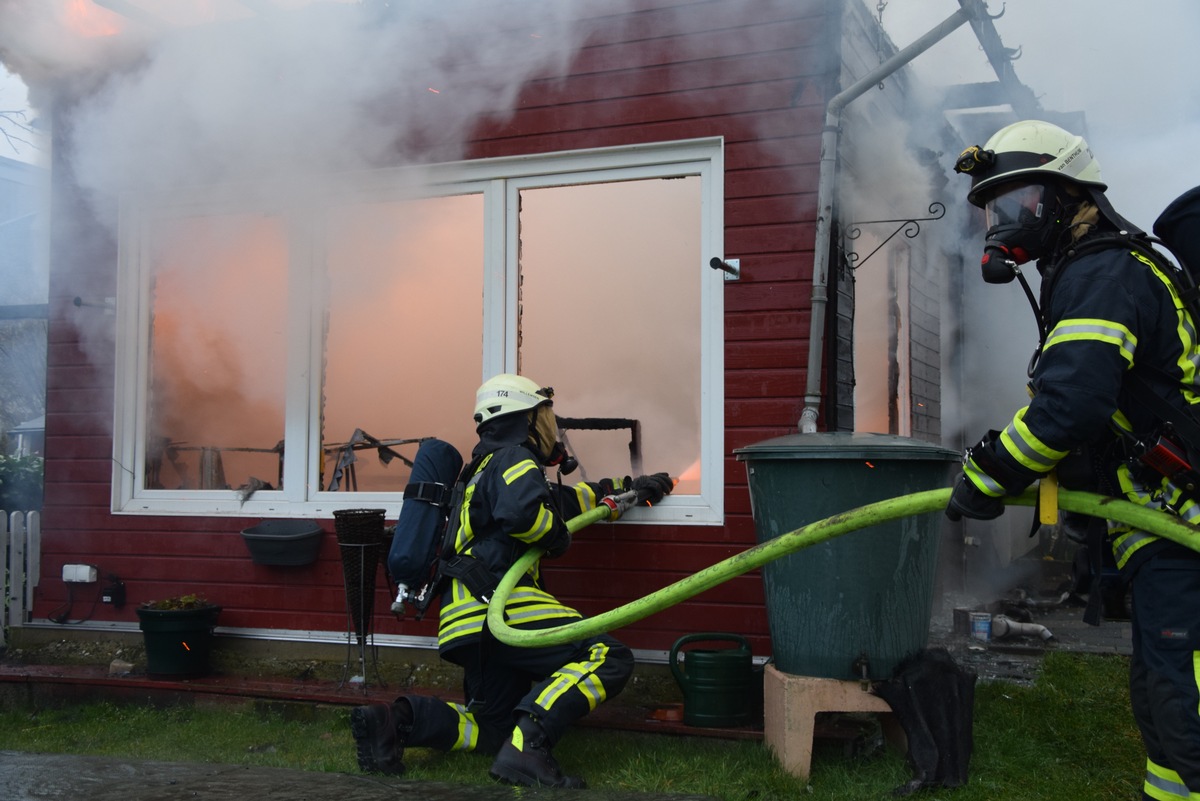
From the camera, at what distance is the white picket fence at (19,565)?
632 centimetres

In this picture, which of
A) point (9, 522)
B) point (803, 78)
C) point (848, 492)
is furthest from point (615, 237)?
point (9, 522)

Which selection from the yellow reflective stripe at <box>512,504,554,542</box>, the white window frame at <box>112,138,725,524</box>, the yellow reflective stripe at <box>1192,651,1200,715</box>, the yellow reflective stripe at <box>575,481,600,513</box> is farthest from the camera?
the white window frame at <box>112,138,725,524</box>

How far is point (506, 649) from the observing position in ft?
14.1

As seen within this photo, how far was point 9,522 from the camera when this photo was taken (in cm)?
637

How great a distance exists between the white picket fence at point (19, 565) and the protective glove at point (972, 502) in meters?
5.72

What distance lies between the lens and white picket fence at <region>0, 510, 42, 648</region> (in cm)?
632

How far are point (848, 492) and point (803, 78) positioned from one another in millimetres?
2212

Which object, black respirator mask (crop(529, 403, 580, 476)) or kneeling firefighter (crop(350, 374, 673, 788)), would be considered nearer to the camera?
kneeling firefighter (crop(350, 374, 673, 788))

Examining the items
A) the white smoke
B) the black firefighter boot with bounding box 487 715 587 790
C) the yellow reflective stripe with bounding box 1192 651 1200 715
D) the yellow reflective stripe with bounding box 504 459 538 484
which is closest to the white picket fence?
the white smoke

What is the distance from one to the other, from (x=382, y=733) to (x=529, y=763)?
0.61 meters

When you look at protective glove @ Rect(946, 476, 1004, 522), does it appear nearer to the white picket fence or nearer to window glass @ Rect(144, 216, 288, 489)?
window glass @ Rect(144, 216, 288, 489)

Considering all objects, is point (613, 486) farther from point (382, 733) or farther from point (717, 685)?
point (382, 733)

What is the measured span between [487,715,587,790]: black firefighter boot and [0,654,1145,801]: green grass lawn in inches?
7.7

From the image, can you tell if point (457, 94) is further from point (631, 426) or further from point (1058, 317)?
point (1058, 317)
